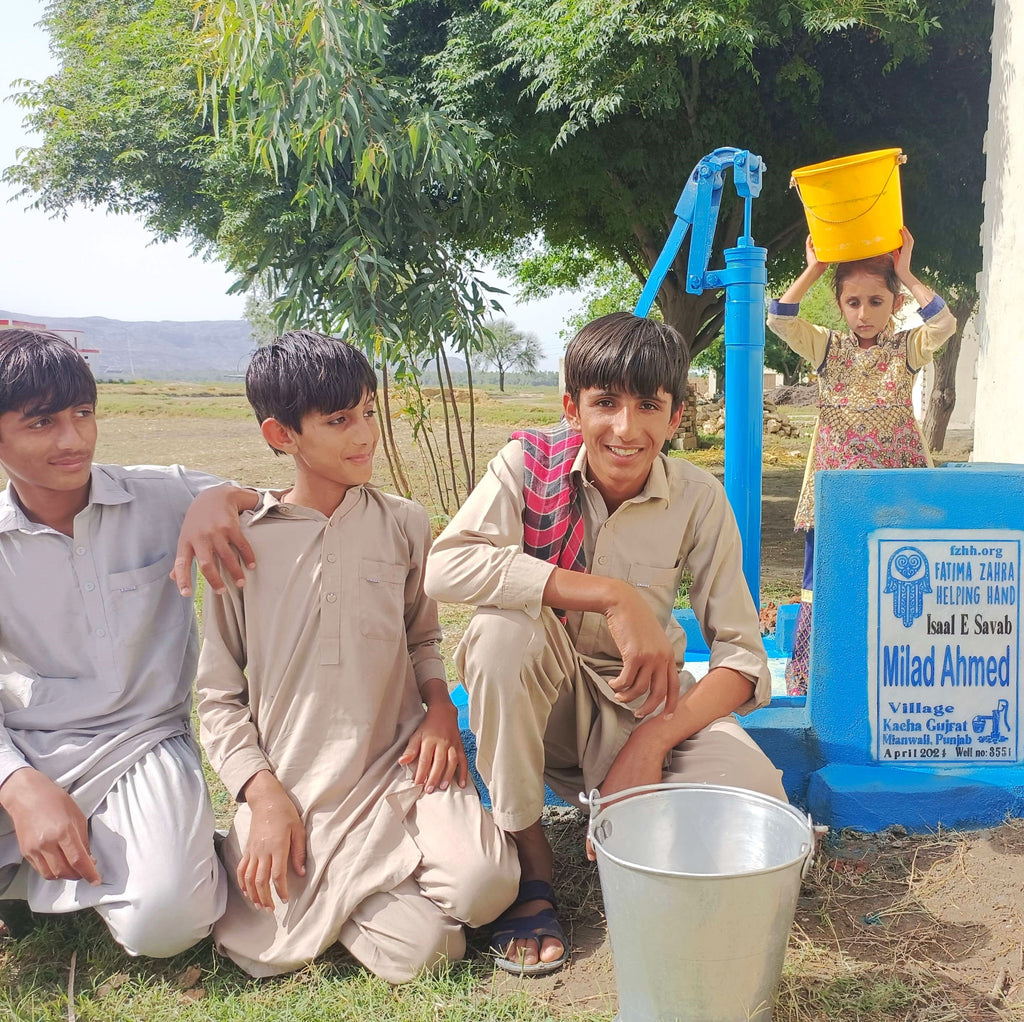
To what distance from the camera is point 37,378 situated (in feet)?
6.73

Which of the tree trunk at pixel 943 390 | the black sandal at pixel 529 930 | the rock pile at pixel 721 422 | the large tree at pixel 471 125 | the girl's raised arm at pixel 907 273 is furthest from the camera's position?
the rock pile at pixel 721 422

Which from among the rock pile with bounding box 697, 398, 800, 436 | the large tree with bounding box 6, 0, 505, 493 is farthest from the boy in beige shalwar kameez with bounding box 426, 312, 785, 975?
the rock pile with bounding box 697, 398, 800, 436

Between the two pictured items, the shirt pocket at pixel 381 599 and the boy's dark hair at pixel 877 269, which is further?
the boy's dark hair at pixel 877 269

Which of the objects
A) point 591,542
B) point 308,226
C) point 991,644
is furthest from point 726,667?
point 308,226

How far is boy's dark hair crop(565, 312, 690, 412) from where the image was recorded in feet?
6.32

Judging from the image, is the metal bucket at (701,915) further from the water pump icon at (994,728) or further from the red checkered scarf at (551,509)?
the water pump icon at (994,728)

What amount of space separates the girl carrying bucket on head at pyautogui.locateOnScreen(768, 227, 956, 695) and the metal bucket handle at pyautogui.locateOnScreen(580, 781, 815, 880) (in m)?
1.54

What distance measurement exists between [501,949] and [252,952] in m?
0.48

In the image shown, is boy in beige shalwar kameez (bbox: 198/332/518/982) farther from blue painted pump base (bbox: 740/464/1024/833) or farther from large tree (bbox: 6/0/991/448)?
large tree (bbox: 6/0/991/448)

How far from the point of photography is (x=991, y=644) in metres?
2.43

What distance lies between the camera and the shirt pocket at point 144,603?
2.14m

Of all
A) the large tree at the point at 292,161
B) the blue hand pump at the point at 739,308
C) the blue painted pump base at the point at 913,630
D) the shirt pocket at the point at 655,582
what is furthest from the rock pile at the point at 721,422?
the shirt pocket at the point at 655,582

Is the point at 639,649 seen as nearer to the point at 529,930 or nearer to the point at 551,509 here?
the point at 551,509

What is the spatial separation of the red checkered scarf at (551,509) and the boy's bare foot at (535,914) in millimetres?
567
